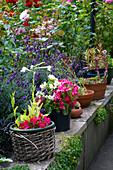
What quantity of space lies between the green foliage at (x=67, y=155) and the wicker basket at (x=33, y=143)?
0.11m

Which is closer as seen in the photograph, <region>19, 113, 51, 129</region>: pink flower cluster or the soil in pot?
<region>19, 113, 51, 129</region>: pink flower cluster

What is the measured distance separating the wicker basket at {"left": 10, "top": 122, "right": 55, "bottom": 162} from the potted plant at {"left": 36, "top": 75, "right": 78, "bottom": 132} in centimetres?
53

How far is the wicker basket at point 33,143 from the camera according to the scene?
74.1 inches

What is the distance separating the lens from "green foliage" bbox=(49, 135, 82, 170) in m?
2.03

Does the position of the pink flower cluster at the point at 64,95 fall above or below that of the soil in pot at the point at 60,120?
above

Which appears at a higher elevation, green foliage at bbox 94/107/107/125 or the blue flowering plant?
the blue flowering plant

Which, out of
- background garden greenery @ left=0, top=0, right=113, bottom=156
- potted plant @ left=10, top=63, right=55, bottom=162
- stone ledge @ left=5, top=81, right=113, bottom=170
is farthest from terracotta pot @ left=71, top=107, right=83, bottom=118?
potted plant @ left=10, top=63, right=55, bottom=162

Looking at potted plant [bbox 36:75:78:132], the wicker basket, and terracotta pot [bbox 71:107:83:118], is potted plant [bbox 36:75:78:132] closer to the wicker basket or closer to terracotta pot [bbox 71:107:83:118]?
terracotta pot [bbox 71:107:83:118]

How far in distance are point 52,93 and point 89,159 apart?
125 centimetres

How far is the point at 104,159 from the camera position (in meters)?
3.51

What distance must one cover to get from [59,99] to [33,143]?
0.68 m

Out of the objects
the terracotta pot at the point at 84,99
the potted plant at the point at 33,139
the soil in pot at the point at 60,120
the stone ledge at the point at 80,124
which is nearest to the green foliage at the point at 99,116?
the stone ledge at the point at 80,124

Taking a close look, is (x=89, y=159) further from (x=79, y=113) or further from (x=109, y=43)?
(x=109, y=43)

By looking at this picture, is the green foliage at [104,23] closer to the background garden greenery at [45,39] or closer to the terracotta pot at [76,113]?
the background garden greenery at [45,39]
